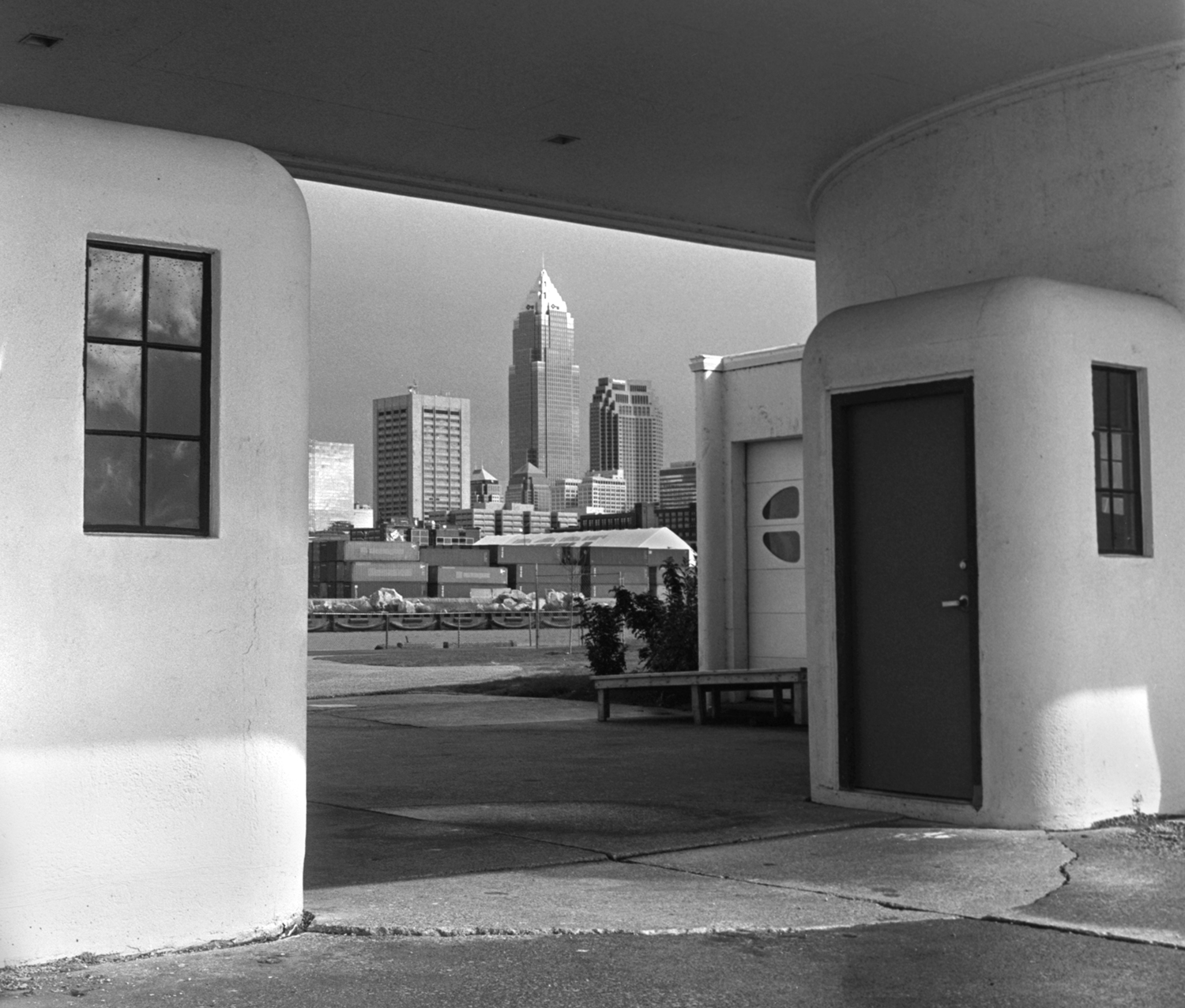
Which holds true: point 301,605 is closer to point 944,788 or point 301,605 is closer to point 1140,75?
point 944,788

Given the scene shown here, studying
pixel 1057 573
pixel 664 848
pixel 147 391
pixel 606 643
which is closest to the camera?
pixel 147 391

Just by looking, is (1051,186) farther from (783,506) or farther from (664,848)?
(783,506)

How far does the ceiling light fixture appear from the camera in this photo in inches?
341

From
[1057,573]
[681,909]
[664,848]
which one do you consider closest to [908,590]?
[1057,573]

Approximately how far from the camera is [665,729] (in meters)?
15.0

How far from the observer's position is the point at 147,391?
18.6 ft

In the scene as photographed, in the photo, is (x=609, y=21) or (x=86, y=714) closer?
(x=86, y=714)

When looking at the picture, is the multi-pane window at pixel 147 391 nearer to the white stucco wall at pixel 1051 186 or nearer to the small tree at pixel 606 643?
the white stucco wall at pixel 1051 186

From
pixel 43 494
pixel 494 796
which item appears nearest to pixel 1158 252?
pixel 494 796

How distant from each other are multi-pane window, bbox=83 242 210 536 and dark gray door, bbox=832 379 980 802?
4.37m

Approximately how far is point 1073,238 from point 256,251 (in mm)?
5200

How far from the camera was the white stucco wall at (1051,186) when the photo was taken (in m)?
8.83

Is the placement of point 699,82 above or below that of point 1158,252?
above

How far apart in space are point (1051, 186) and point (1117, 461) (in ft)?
5.56
